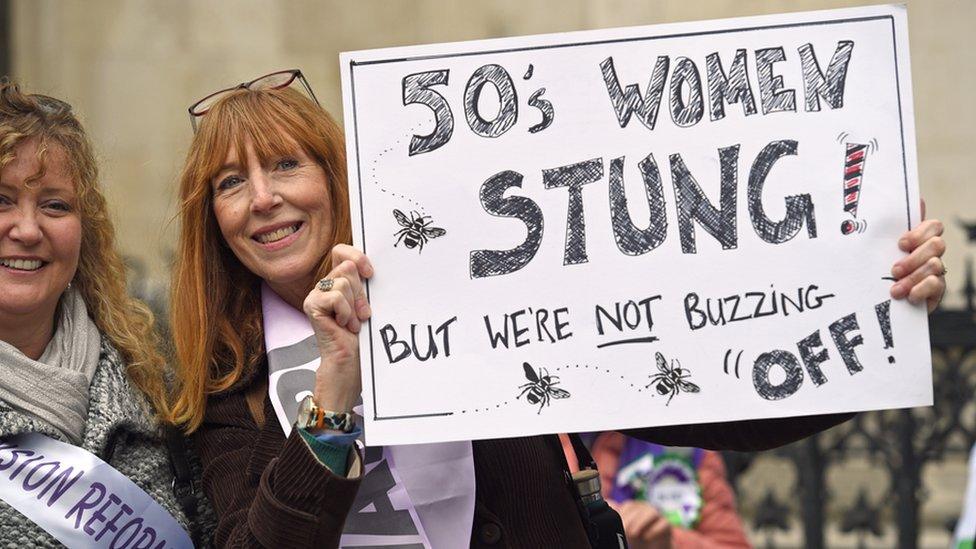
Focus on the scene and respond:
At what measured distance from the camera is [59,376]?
312cm

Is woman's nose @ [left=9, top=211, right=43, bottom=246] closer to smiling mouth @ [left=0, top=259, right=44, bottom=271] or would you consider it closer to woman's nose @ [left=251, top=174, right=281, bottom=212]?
smiling mouth @ [left=0, top=259, right=44, bottom=271]

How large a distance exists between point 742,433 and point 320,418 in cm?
88

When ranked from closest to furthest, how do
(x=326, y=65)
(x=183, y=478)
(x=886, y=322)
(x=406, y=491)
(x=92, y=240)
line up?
(x=886, y=322) < (x=406, y=491) < (x=183, y=478) < (x=92, y=240) < (x=326, y=65)

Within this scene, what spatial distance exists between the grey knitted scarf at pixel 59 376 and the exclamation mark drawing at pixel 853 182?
1.59 m

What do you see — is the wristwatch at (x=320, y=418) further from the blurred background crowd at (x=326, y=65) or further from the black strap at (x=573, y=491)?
the blurred background crowd at (x=326, y=65)

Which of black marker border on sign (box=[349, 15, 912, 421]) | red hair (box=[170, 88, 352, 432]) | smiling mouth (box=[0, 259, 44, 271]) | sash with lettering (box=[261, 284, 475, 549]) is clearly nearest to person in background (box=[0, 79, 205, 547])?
smiling mouth (box=[0, 259, 44, 271])

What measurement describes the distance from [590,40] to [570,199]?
0.30 metres

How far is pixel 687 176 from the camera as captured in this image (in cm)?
286

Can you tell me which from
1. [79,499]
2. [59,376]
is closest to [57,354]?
[59,376]

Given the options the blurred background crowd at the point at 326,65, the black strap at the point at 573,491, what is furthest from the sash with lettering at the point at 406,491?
the blurred background crowd at the point at 326,65

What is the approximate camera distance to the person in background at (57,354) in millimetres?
3039

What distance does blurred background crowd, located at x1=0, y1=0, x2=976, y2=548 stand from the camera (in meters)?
8.29

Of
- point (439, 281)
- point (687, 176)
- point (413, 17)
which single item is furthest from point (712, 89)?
point (413, 17)

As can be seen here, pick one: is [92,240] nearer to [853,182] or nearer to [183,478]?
[183,478]
